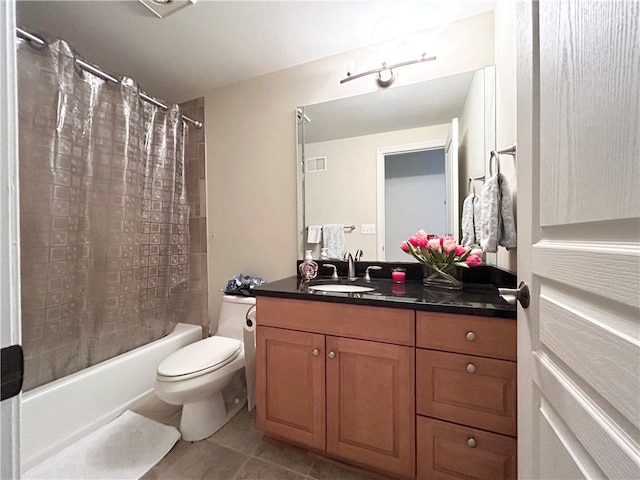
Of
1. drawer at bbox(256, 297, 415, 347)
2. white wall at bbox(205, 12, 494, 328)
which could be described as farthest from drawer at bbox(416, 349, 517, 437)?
white wall at bbox(205, 12, 494, 328)

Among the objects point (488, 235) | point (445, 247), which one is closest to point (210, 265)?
point (445, 247)

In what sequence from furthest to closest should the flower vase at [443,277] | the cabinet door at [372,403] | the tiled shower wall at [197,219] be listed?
the tiled shower wall at [197,219] → the flower vase at [443,277] → the cabinet door at [372,403]

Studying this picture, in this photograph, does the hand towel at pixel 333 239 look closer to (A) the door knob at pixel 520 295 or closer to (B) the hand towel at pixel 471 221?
(B) the hand towel at pixel 471 221

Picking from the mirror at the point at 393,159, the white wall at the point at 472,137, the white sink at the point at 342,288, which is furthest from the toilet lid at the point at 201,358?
the white wall at the point at 472,137

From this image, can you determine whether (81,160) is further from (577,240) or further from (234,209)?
(577,240)

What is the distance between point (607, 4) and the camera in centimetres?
35

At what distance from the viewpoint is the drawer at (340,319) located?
1011 millimetres

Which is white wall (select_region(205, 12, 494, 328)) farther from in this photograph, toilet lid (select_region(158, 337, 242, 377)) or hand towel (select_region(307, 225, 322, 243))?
toilet lid (select_region(158, 337, 242, 377))

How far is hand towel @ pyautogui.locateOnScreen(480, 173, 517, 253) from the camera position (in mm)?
1069

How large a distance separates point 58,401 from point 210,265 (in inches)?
42.1

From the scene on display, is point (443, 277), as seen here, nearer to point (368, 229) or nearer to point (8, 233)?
point (368, 229)

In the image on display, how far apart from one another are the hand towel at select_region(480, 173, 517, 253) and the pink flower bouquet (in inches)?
4.9

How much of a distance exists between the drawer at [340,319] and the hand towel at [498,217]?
1.53ft

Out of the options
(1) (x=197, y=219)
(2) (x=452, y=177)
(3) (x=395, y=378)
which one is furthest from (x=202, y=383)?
(2) (x=452, y=177)
